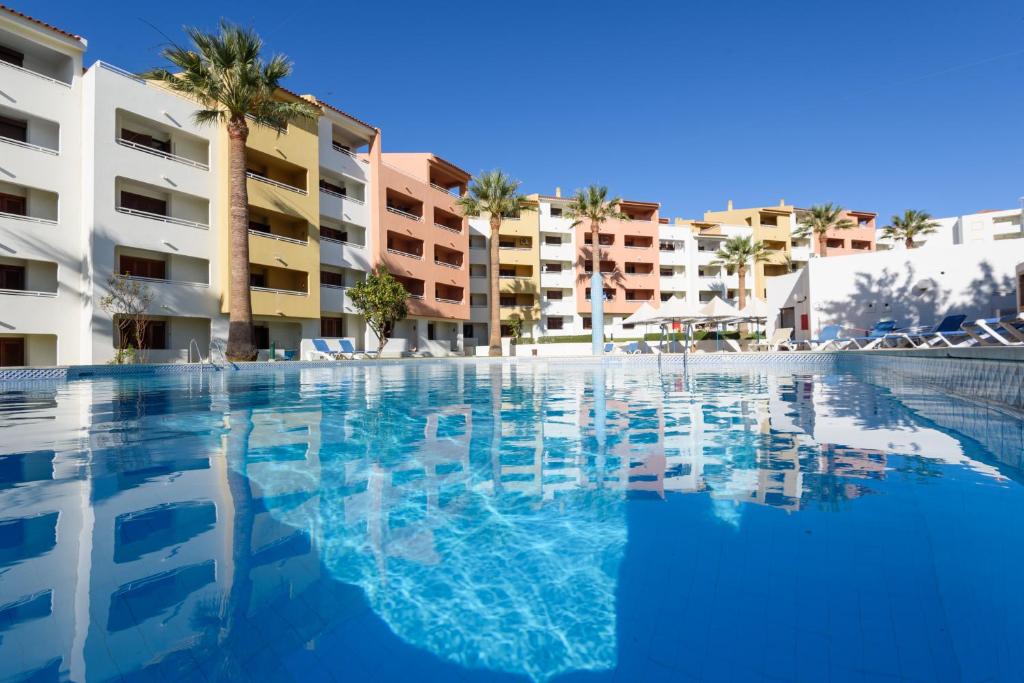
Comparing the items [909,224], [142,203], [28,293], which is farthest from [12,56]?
[909,224]

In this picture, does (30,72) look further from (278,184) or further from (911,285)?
(911,285)

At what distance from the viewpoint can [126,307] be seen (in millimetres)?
21156

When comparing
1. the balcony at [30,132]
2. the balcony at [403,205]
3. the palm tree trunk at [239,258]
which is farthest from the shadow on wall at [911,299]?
the balcony at [30,132]

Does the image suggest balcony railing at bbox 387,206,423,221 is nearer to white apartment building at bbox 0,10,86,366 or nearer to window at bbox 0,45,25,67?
white apartment building at bbox 0,10,86,366

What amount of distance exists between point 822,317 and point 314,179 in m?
25.4

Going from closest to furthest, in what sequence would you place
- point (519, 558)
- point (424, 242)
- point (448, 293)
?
point (519, 558)
point (424, 242)
point (448, 293)

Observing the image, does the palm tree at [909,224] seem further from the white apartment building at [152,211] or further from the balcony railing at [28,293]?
the balcony railing at [28,293]

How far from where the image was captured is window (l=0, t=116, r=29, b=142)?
2061 centimetres

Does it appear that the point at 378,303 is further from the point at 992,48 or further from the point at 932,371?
the point at 992,48

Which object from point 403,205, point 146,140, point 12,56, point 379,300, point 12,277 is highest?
point 12,56

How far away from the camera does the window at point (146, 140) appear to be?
23656 millimetres

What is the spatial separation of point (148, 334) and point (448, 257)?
69.9 feet

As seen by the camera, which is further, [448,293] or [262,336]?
[448,293]

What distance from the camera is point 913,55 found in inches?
797
